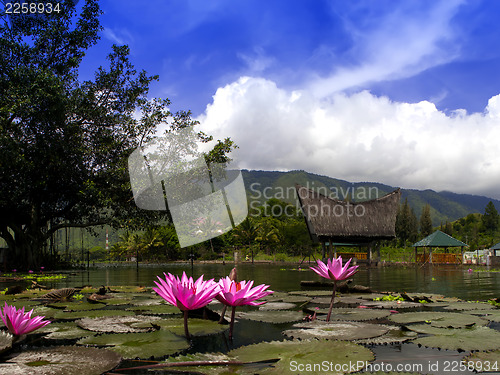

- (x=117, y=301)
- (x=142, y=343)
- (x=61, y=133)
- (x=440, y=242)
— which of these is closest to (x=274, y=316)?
(x=142, y=343)

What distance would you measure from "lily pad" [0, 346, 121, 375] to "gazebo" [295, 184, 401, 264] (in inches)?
579

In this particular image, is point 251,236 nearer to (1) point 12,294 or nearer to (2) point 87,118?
(2) point 87,118

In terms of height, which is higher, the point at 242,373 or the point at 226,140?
the point at 226,140

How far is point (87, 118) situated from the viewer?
15.0 meters

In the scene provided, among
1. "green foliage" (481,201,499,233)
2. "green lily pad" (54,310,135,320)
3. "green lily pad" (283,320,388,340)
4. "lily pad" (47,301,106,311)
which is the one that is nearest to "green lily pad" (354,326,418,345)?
"green lily pad" (283,320,388,340)

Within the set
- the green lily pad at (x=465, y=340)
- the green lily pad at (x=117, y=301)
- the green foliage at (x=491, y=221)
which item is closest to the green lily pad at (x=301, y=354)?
the green lily pad at (x=465, y=340)

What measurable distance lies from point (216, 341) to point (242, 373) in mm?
630

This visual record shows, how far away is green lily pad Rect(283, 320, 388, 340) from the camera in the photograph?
2.01 meters

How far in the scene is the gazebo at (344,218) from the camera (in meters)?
16.6

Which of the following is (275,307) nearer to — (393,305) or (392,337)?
(393,305)

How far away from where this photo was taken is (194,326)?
7.61 feet

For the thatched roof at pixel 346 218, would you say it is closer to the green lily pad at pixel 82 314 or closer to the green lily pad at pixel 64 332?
the green lily pad at pixel 82 314

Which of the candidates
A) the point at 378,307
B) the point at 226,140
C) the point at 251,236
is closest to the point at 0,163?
the point at 226,140

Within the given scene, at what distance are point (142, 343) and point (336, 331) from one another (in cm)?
101
